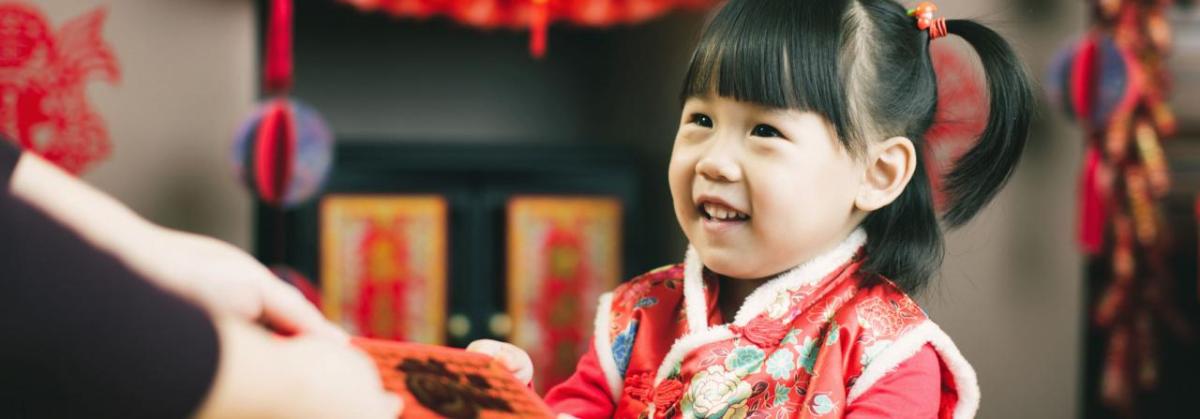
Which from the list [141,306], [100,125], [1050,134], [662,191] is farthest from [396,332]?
[141,306]

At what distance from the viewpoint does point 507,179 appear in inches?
124

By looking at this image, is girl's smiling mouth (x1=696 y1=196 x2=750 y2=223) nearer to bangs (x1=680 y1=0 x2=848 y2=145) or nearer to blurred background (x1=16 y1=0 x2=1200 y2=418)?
bangs (x1=680 y1=0 x2=848 y2=145)

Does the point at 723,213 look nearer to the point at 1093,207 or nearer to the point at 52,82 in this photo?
the point at 52,82

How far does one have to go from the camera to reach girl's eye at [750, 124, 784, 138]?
0.84 m

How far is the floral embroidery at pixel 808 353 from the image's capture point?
2.83 feet

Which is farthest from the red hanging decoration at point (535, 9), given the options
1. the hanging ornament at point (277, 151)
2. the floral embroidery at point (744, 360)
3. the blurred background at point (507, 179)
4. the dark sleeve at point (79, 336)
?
the dark sleeve at point (79, 336)

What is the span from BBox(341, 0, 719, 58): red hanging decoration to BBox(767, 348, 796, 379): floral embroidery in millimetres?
1597

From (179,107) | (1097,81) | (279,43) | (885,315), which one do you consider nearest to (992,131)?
(885,315)

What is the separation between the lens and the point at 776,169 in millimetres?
829

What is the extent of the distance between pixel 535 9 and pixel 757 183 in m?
1.63

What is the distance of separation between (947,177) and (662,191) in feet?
7.68

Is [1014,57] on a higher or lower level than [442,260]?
higher

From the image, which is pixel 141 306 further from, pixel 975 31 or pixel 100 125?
pixel 100 125

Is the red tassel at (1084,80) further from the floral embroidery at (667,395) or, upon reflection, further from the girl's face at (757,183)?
the floral embroidery at (667,395)
